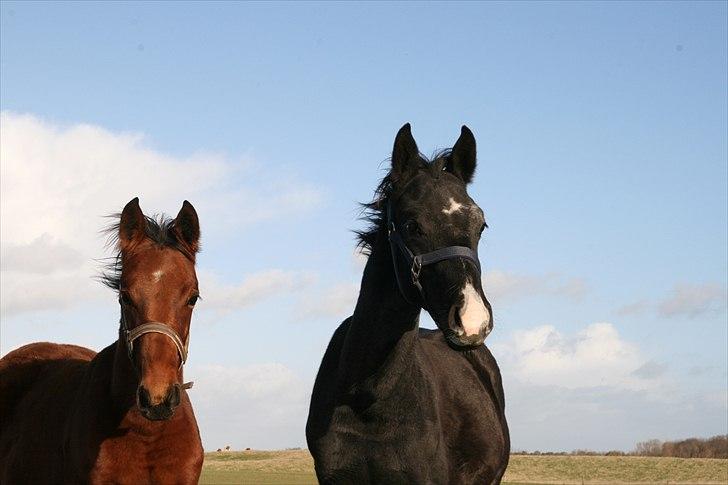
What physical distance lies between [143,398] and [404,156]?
3011 millimetres

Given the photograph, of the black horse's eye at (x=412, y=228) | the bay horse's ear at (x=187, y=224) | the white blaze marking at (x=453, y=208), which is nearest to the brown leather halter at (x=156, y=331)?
the bay horse's ear at (x=187, y=224)

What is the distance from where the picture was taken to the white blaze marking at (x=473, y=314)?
6.36m

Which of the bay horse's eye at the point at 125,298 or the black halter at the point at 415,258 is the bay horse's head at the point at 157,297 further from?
the black halter at the point at 415,258

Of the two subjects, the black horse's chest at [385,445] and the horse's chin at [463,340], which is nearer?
the horse's chin at [463,340]

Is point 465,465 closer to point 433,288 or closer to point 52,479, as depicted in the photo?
point 433,288

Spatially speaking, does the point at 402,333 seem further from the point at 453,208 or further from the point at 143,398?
the point at 143,398

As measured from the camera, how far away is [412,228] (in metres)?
7.24

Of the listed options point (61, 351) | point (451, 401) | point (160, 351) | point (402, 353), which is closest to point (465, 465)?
point (451, 401)

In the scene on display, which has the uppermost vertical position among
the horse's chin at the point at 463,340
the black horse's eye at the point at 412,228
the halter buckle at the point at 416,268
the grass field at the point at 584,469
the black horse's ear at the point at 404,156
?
the black horse's ear at the point at 404,156

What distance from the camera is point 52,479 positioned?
7801 millimetres

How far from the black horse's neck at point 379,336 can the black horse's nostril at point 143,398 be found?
72.8 inches

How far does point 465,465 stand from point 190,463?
2.63m

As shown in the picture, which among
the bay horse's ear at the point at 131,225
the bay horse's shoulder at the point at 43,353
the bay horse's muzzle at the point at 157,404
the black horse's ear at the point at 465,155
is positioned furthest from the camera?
the bay horse's shoulder at the point at 43,353

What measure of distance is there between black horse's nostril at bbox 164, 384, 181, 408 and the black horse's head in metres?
1.93
